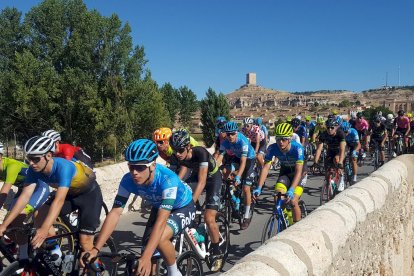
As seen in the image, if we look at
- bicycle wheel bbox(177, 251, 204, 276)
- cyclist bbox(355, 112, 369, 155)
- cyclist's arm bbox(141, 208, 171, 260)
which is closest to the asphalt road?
bicycle wheel bbox(177, 251, 204, 276)

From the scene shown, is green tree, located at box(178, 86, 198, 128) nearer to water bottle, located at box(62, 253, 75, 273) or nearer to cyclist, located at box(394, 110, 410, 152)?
cyclist, located at box(394, 110, 410, 152)

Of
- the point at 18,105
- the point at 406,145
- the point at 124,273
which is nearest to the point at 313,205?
the point at 124,273

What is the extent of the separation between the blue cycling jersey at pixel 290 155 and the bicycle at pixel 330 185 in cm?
247

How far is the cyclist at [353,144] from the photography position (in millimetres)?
10562

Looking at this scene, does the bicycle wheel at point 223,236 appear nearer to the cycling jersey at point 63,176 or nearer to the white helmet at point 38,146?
the cycling jersey at point 63,176

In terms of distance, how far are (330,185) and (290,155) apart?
2.74 m

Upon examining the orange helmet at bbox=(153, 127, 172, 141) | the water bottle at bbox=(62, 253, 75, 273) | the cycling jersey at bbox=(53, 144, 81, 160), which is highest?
the orange helmet at bbox=(153, 127, 172, 141)

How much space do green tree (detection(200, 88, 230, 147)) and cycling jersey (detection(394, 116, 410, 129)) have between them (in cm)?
4886

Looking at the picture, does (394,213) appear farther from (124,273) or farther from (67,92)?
(67,92)

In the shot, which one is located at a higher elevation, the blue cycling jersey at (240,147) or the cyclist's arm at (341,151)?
the blue cycling jersey at (240,147)

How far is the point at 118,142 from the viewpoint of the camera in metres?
43.3

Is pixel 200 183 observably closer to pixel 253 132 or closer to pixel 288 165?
pixel 288 165

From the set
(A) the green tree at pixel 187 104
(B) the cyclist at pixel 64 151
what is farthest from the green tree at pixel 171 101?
(B) the cyclist at pixel 64 151

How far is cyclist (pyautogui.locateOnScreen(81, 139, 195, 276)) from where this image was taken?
356cm
